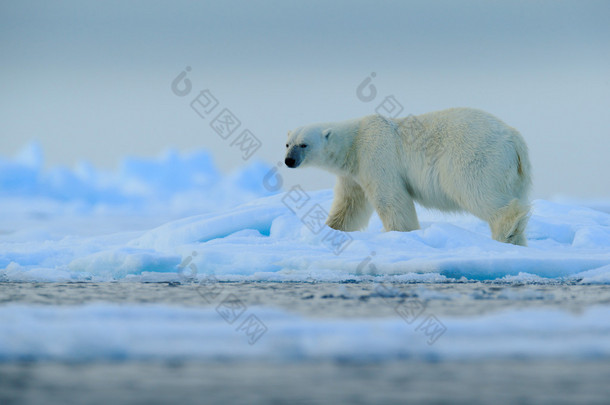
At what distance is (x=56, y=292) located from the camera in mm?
4145

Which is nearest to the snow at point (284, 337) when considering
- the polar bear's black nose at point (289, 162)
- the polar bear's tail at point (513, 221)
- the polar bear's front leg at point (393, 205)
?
the polar bear's tail at point (513, 221)

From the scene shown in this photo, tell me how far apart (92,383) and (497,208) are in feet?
17.6

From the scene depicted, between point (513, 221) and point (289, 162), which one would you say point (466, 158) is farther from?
point (289, 162)

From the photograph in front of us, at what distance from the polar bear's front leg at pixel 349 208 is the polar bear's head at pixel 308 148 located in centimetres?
53

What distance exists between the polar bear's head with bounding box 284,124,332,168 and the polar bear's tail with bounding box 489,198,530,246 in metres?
1.91

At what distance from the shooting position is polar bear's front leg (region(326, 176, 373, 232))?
25.4ft

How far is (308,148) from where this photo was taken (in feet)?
24.0

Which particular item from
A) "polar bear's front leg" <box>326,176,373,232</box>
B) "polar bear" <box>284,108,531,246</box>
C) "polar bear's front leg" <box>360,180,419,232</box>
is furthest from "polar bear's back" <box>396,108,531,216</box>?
"polar bear's front leg" <box>326,176,373,232</box>

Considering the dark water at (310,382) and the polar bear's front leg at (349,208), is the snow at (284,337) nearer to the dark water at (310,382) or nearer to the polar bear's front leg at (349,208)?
the dark water at (310,382)

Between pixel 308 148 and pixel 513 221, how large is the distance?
7.32 ft

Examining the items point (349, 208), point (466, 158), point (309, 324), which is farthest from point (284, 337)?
point (349, 208)

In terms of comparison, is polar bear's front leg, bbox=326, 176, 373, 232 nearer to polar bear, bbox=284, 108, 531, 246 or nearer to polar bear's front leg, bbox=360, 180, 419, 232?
polar bear, bbox=284, 108, 531, 246

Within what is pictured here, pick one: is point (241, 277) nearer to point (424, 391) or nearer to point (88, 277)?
point (88, 277)

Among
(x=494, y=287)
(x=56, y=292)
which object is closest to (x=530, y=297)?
(x=494, y=287)
